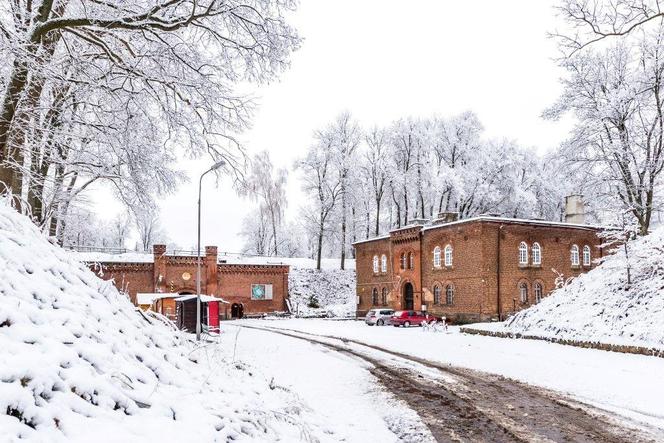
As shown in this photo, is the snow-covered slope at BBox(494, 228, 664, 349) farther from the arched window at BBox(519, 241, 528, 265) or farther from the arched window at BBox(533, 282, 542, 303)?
the arched window at BBox(533, 282, 542, 303)

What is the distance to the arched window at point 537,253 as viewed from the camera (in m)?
37.9

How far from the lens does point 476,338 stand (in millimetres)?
25250

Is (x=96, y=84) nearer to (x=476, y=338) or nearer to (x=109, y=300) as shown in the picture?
(x=109, y=300)

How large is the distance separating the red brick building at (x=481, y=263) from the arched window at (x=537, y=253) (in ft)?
0.24

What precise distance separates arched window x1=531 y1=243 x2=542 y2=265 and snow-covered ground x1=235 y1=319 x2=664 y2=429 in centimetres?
1461

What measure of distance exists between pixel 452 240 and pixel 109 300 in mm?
32749

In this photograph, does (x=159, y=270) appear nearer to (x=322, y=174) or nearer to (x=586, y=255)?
(x=322, y=174)

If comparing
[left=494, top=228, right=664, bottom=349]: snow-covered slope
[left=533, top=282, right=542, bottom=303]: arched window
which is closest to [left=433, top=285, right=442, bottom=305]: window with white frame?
[left=533, top=282, right=542, bottom=303]: arched window

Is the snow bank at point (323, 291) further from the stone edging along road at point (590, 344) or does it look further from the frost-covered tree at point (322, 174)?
the stone edging along road at point (590, 344)

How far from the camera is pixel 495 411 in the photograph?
1012cm

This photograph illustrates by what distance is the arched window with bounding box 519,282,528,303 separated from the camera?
3686 cm

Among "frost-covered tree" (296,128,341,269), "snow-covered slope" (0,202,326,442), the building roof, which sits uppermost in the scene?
"frost-covered tree" (296,128,341,269)

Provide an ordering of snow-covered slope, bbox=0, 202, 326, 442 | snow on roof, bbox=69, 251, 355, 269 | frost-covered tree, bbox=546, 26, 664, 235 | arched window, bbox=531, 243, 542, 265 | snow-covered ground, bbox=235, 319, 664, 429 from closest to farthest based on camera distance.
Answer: snow-covered slope, bbox=0, 202, 326, 442
snow-covered ground, bbox=235, 319, 664, 429
frost-covered tree, bbox=546, 26, 664, 235
arched window, bbox=531, 243, 542, 265
snow on roof, bbox=69, 251, 355, 269

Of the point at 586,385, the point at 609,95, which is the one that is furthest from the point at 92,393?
the point at 609,95
